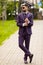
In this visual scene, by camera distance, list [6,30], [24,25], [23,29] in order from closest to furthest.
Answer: [24,25], [23,29], [6,30]

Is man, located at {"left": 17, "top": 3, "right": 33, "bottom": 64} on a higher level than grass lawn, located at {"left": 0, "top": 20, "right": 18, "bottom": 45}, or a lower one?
higher

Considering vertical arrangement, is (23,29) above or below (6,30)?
above

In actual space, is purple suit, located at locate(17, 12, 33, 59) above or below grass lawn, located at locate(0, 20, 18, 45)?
above

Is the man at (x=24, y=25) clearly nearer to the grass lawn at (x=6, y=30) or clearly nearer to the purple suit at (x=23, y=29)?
the purple suit at (x=23, y=29)

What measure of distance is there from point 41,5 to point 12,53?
203ft

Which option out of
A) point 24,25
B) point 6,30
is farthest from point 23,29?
point 6,30

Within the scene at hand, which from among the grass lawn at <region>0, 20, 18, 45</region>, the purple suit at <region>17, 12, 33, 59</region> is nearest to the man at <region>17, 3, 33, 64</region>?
the purple suit at <region>17, 12, 33, 59</region>

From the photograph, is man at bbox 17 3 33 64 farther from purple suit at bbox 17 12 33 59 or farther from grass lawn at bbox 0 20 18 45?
grass lawn at bbox 0 20 18 45

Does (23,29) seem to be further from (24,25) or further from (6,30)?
(6,30)

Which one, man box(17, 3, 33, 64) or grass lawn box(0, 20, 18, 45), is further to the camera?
grass lawn box(0, 20, 18, 45)

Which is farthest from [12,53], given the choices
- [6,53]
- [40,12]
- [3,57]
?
[40,12]

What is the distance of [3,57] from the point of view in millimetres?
11703

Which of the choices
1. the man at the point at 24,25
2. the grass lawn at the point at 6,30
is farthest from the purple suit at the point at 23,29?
the grass lawn at the point at 6,30

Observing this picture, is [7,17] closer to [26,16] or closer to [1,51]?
[1,51]
